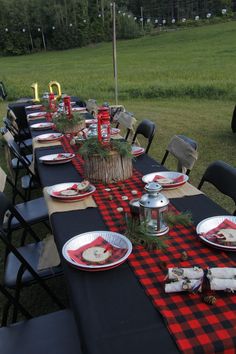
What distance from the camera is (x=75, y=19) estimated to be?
61062mm

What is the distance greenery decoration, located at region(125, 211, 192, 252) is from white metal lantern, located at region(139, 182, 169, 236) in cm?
4

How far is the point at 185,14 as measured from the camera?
65.6 metres

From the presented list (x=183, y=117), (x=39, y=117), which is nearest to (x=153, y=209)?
(x=39, y=117)

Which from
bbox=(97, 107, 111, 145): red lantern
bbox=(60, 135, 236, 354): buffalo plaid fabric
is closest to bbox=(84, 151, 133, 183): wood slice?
bbox=(97, 107, 111, 145): red lantern

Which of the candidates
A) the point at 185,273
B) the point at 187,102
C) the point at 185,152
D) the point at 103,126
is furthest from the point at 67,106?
the point at 187,102

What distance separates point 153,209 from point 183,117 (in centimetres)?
891

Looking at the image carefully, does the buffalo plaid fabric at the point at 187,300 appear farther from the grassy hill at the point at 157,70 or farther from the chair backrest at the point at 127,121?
the grassy hill at the point at 157,70

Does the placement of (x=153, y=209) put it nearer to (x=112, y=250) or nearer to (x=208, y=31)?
(x=112, y=250)

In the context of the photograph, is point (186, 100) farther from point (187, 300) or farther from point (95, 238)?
point (187, 300)

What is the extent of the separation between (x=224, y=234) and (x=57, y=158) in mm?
2184

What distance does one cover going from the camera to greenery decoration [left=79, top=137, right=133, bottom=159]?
2.99m

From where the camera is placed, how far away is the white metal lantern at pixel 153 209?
2.06 meters

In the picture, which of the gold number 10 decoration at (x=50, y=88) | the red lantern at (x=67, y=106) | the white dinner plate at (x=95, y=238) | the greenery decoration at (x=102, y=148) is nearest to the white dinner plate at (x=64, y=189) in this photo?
the greenery decoration at (x=102, y=148)

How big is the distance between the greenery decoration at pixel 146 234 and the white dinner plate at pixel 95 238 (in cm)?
7
